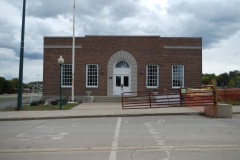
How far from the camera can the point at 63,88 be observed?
3381 centimetres

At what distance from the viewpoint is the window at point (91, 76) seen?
33812 mm

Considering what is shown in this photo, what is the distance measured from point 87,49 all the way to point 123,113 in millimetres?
15304

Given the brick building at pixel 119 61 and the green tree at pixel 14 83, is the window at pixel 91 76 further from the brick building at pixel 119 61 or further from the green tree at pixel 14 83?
the green tree at pixel 14 83

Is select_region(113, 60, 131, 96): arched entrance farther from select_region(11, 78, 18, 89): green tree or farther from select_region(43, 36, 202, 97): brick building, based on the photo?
select_region(11, 78, 18, 89): green tree

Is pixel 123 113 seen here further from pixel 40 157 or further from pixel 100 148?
pixel 40 157

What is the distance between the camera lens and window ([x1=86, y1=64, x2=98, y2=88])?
33812mm

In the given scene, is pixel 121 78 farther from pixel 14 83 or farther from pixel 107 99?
pixel 14 83

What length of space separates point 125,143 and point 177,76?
24.9m

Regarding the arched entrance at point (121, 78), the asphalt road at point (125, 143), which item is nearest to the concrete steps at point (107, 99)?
the arched entrance at point (121, 78)

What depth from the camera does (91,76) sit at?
33.9 meters

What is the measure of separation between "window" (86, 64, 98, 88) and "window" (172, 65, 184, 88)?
25.4ft

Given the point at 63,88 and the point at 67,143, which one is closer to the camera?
the point at 67,143

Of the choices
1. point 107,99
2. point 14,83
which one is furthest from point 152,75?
point 14,83

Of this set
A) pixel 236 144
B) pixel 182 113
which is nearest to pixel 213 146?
pixel 236 144
